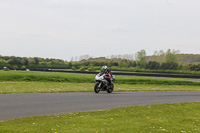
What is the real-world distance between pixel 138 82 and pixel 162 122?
3051cm

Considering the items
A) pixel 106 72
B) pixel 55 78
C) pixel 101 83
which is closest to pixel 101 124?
pixel 101 83

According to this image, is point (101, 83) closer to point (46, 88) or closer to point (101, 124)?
point (46, 88)

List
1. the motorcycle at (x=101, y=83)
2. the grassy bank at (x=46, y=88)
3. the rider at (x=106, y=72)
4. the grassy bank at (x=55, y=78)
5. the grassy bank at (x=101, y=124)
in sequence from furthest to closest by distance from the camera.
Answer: the grassy bank at (x=55, y=78) < the grassy bank at (x=46, y=88) < the rider at (x=106, y=72) < the motorcycle at (x=101, y=83) < the grassy bank at (x=101, y=124)

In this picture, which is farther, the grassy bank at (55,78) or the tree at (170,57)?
the tree at (170,57)

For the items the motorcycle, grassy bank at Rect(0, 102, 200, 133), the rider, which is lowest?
grassy bank at Rect(0, 102, 200, 133)

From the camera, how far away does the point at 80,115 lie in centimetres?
1113

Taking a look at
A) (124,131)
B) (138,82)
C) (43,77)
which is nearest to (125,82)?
(138,82)

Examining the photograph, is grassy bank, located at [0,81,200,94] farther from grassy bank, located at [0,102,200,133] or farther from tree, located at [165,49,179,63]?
tree, located at [165,49,179,63]

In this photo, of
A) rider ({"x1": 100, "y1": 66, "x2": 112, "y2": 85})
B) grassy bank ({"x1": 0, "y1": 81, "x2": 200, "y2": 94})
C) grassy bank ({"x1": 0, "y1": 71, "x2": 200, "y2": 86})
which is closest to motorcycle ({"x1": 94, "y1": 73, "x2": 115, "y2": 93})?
rider ({"x1": 100, "y1": 66, "x2": 112, "y2": 85})

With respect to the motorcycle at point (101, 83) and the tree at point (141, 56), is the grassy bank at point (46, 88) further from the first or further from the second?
the tree at point (141, 56)

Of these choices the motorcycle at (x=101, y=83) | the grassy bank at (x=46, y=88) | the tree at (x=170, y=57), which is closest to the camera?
the motorcycle at (x=101, y=83)

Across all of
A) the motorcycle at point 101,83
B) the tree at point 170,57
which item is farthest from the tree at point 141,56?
the motorcycle at point 101,83

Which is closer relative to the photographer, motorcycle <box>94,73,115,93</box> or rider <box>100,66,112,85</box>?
motorcycle <box>94,73,115,93</box>

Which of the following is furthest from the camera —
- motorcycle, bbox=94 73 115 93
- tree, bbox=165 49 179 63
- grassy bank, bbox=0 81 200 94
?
tree, bbox=165 49 179 63
